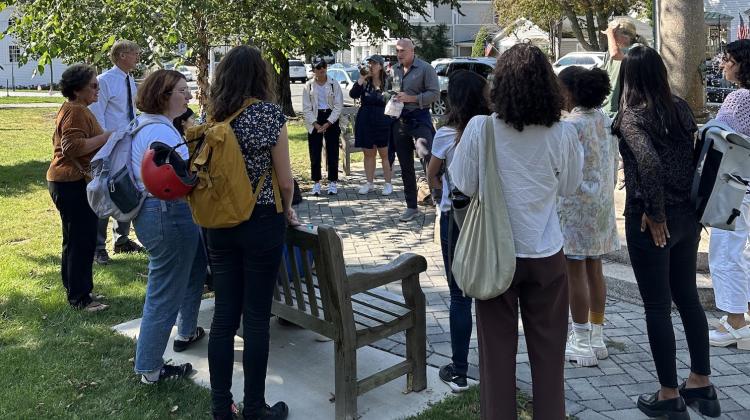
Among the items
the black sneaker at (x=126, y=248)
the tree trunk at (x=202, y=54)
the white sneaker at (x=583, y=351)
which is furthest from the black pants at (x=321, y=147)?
the white sneaker at (x=583, y=351)

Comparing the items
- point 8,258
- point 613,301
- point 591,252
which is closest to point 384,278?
point 591,252

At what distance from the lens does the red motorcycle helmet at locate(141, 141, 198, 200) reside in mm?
3410

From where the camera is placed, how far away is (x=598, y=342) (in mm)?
4633

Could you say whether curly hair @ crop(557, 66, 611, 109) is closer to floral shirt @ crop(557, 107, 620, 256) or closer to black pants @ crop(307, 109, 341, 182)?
floral shirt @ crop(557, 107, 620, 256)

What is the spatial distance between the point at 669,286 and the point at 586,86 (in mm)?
1173

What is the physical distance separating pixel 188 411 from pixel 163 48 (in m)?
5.08

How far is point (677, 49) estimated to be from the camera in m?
6.80

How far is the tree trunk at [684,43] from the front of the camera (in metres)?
6.77

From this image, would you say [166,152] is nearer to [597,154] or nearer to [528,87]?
[528,87]

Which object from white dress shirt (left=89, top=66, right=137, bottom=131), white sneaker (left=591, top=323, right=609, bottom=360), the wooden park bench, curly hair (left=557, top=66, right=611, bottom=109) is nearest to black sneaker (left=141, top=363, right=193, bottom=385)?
the wooden park bench

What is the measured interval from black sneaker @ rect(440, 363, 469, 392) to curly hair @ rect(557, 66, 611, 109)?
1645 millimetres

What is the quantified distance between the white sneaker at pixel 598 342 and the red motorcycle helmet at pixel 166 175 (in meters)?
2.62

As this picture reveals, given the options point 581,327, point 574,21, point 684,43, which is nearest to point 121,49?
point 581,327

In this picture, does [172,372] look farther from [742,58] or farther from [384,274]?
[742,58]
